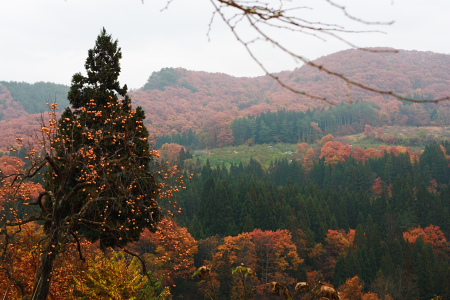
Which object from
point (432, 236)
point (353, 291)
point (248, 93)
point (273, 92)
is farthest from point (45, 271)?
point (248, 93)

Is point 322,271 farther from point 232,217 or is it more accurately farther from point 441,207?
point 441,207

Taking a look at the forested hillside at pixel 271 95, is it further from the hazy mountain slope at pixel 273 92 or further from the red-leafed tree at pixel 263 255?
the red-leafed tree at pixel 263 255

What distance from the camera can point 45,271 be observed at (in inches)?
272

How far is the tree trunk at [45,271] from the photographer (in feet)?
21.9

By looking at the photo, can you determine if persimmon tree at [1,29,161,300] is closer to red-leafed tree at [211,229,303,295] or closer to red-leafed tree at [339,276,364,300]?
red-leafed tree at [211,229,303,295]

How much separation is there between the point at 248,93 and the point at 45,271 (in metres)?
190

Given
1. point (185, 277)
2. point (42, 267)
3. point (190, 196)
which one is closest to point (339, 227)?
point (190, 196)

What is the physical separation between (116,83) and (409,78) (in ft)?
620

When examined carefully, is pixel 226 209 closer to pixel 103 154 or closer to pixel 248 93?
pixel 103 154

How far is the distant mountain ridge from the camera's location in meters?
135

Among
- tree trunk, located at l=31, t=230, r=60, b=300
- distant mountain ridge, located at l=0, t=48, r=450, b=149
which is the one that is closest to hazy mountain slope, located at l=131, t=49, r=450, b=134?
distant mountain ridge, located at l=0, t=48, r=450, b=149

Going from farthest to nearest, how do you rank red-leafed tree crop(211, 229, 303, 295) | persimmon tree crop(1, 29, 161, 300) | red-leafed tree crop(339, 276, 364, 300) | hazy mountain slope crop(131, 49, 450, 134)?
hazy mountain slope crop(131, 49, 450, 134)
red-leafed tree crop(211, 229, 303, 295)
red-leafed tree crop(339, 276, 364, 300)
persimmon tree crop(1, 29, 161, 300)

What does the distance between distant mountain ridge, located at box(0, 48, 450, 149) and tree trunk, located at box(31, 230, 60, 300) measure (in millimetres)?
105150

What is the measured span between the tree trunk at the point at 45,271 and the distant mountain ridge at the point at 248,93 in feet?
345
